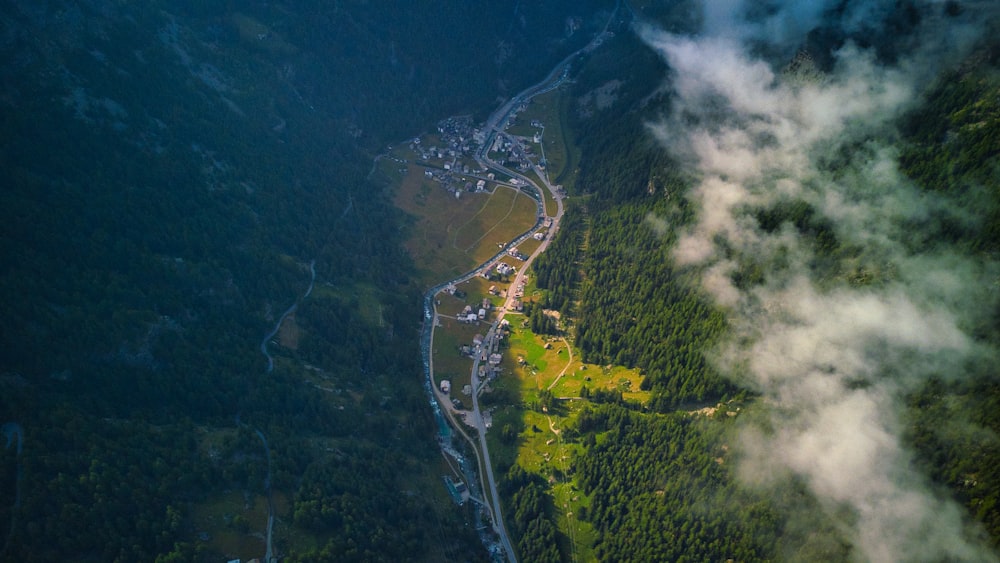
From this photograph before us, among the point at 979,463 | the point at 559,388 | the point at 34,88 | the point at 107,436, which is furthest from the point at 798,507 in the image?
the point at 34,88

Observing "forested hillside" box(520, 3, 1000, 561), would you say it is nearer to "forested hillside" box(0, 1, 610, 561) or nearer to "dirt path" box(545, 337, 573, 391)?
"dirt path" box(545, 337, 573, 391)

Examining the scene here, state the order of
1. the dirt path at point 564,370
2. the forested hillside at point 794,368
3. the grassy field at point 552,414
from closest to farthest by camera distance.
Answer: the forested hillside at point 794,368 → the grassy field at point 552,414 → the dirt path at point 564,370

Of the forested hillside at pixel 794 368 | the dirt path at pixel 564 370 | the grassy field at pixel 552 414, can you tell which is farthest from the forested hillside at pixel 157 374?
the forested hillside at pixel 794 368

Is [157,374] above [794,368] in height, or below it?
below

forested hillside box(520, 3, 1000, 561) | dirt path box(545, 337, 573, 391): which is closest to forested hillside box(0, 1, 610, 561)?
dirt path box(545, 337, 573, 391)

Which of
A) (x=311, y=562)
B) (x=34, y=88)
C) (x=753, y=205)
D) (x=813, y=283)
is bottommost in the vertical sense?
(x=311, y=562)

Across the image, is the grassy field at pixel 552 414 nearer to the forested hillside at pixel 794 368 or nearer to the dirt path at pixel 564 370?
the dirt path at pixel 564 370

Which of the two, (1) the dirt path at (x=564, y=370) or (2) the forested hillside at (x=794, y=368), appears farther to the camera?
(1) the dirt path at (x=564, y=370)

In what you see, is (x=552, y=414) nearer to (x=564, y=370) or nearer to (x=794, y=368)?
(x=564, y=370)

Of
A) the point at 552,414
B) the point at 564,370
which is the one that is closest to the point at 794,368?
the point at 552,414

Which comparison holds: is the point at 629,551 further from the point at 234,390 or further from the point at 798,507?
the point at 234,390

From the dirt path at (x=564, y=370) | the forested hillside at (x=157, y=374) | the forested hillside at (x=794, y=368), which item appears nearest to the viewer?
the forested hillside at (x=794, y=368)
